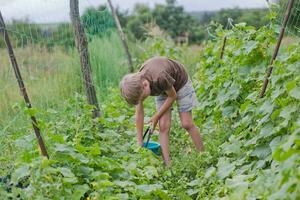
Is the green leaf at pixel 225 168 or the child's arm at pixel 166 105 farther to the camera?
the child's arm at pixel 166 105

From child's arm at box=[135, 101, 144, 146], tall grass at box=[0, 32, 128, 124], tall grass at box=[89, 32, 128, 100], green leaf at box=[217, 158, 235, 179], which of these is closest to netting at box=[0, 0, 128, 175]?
tall grass at box=[0, 32, 128, 124]

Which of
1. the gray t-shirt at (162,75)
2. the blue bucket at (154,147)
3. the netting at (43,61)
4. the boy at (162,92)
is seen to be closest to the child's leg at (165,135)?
the boy at (162,92)

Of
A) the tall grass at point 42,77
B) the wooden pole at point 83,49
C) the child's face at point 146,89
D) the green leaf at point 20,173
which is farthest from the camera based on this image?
the tall grass at point 42,77

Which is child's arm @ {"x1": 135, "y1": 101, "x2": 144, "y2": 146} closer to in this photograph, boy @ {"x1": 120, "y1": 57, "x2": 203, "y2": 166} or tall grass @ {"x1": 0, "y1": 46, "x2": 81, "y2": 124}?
boy @ {"x1": 120, "y1": 57, "x2": 203, "y2": 166}

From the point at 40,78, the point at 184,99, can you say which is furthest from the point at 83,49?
the point at 184,99

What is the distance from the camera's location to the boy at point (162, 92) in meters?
A: 4.66

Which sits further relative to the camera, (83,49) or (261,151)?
(83,49)

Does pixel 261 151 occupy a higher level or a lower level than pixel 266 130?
lower

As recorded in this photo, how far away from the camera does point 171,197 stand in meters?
4.09

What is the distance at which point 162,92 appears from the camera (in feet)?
16.5

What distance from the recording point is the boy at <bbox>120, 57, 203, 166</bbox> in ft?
15.3

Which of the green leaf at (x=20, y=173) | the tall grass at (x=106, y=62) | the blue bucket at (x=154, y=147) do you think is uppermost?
the green leaf at (x=20, y=173)

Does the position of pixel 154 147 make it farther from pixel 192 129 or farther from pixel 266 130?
pixel 266 130

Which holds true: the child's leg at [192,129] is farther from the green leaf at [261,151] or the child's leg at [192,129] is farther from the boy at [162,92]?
the green leaf at [261,151]
